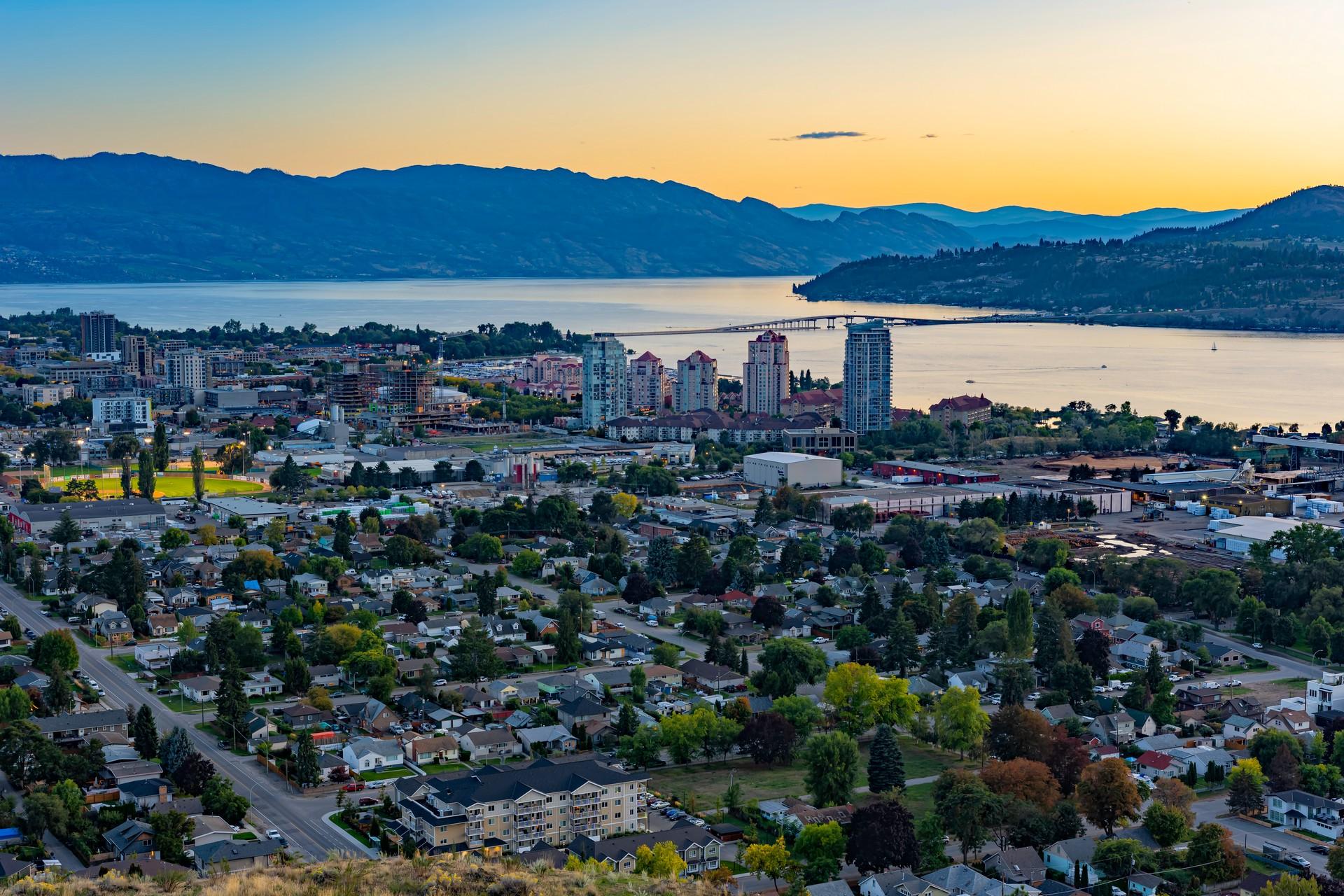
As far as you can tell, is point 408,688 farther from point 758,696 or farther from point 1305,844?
point 1305,844

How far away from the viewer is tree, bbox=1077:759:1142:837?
7.44 metres

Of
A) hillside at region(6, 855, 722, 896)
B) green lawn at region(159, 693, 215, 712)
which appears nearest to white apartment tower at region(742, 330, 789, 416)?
green lawn at region(159, 693, 215, 712)

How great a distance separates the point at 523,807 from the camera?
7473 millimetres

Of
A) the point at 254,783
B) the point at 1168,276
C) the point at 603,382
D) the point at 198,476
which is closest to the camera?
the point at 254,783

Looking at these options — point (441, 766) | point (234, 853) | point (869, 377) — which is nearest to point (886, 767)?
point (441, 766)

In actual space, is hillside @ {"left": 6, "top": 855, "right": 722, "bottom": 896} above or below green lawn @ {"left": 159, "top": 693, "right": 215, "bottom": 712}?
above

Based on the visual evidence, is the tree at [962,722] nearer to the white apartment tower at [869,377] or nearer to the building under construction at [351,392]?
the white apartment tower at [869,377]

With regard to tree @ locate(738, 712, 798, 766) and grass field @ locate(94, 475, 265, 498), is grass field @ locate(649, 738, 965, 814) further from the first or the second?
grass field @ locate(94, 475, 265, 498)

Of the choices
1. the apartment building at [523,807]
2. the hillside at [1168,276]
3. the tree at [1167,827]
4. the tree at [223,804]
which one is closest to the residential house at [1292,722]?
the tree at [1167,827]

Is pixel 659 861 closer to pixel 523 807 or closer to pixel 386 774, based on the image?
pixel 523 807

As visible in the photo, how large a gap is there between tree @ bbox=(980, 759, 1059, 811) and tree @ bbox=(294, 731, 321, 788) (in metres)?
3.43

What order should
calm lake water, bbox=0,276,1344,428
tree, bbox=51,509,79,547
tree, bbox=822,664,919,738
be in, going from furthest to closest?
calm lake water, bbox=0,276,1344,428, tree, bbox=51,509,79,547, tree, bbox=822,664,919,738

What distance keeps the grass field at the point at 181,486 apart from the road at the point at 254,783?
7560mm

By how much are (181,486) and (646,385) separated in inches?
417
